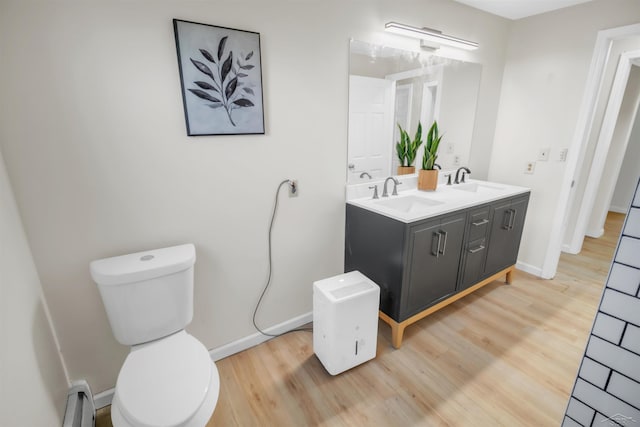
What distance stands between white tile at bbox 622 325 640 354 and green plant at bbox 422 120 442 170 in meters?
1.85

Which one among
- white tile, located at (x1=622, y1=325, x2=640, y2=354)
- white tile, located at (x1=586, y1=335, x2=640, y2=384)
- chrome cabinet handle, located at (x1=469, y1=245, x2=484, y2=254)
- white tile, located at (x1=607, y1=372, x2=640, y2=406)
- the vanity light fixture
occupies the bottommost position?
chrome cabinet handle, located at (x1=469, y1=245, x2=484, y2=254)

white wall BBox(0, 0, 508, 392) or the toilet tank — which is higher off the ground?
white wall BBox(0, 0, 508, 392)

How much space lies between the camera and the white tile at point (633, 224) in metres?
0.51

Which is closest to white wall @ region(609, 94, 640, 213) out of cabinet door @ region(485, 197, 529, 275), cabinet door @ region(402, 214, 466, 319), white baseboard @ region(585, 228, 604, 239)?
white baseboard @ region(585, 228, 604, 239)

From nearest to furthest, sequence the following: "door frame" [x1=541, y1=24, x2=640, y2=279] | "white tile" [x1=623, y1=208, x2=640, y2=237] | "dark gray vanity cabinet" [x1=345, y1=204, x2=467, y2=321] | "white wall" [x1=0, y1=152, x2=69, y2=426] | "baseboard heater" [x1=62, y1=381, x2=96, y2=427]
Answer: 1. "white tile" [x1=623, y1=208, x2=640, y2=237]
2. "white wall" [x1=0, y1=152, x2=69, y2=426]
3. "baseboard heater" [x1=62, y1=381, x2=96, y2=427]
4. "dark gray vanity cabinet" [x1=345, y1=204, x2=467, y2=321]
5. "door frame" [x1=541, y1=24, x2=640, y2=279]

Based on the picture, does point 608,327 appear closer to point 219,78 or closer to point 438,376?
point 438,376

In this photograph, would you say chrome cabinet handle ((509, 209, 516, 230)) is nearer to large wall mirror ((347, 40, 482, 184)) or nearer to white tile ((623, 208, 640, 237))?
large wall mirror ((347, 40, 482, 184))

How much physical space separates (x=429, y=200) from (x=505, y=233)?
77 centimetres

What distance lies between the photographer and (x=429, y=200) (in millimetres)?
2072

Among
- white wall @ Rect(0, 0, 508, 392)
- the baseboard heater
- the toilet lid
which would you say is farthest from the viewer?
the baseboard heater

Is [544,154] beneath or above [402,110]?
beneath

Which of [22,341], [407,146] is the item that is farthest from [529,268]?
[22,341]

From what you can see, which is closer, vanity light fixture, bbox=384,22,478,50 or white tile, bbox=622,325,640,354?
white tile, bbox=622,325,640,354

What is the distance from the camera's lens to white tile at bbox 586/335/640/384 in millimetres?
550
